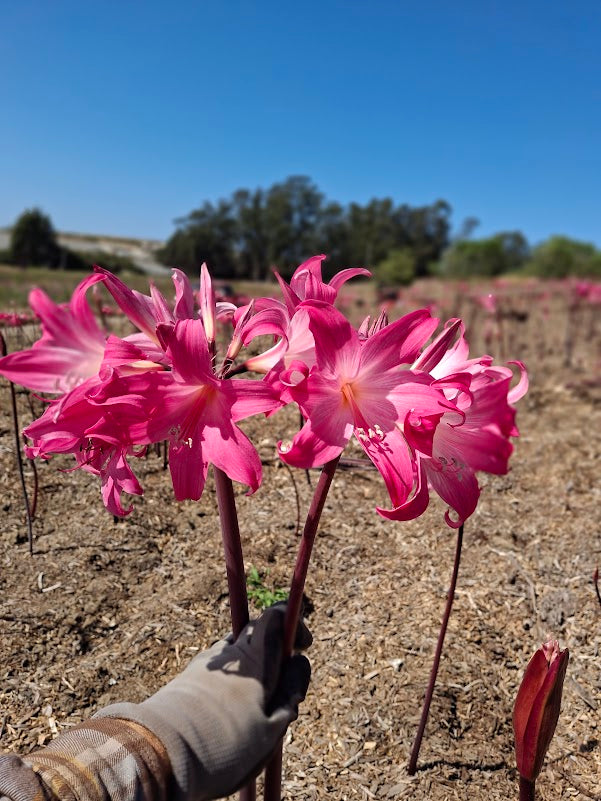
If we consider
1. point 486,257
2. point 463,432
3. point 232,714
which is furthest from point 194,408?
point 486,257

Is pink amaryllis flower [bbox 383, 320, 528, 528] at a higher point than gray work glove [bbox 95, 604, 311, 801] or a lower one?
higher

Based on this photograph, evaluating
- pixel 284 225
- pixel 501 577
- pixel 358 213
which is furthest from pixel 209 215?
pixel 501 577

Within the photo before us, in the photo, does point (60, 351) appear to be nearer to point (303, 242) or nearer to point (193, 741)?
point (193, 741)

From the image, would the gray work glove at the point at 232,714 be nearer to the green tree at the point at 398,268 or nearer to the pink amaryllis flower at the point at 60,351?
the pink amaryllis flower at the point at 60,351

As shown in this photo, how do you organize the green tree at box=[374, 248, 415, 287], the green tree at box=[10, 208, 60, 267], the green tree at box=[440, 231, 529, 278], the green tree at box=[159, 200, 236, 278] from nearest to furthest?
the green tree at box=[159, 200, 236, 278] < the green tree at box=[10, 208, 60, 267] < the green tree at box=[374, 248, 415, 287] < the green tree at box=[440, 231, 529, 278]

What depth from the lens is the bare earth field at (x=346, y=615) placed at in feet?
6.27

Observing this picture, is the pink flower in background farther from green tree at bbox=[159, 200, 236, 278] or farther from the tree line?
green tree at bbox=[159, 200, 236, 278]

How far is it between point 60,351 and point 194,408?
23 centimetres

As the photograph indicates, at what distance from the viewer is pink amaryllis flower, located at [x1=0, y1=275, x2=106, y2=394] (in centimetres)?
94

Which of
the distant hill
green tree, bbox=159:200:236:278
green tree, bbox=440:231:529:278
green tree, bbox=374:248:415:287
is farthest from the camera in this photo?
green tree, bbox=440:231:529:278

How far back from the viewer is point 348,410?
98 cm

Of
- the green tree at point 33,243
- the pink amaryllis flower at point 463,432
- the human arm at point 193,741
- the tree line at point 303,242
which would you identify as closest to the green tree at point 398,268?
the tree line at point 303,242

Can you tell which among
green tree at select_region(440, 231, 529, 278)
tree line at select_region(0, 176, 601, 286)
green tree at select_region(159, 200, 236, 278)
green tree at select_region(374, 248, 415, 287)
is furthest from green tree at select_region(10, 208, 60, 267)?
green tree at select_region(440, 231, 529, 278)

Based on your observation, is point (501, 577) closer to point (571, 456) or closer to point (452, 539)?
point (452, 539)
